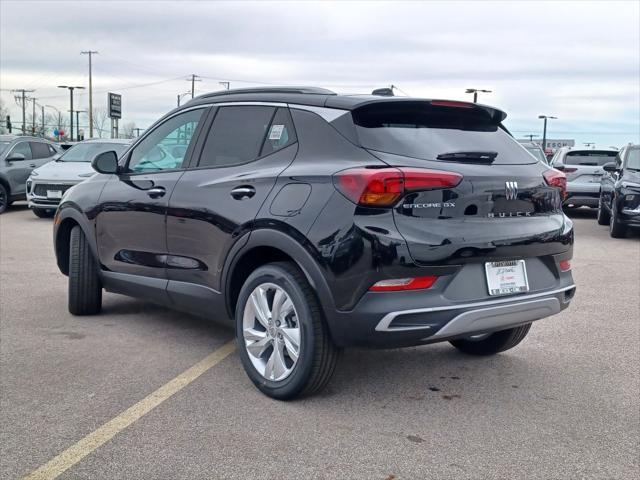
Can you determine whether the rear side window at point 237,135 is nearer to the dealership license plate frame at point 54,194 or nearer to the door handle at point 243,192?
the door handle at point 243,192

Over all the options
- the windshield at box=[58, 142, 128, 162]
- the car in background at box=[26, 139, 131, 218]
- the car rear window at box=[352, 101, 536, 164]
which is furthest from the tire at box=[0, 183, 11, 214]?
the car rear window at box=[352, 101, 536, 164]

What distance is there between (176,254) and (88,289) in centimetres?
145

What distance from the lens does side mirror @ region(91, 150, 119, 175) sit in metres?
5.54

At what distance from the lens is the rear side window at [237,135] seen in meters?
4.43

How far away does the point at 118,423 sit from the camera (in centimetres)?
369

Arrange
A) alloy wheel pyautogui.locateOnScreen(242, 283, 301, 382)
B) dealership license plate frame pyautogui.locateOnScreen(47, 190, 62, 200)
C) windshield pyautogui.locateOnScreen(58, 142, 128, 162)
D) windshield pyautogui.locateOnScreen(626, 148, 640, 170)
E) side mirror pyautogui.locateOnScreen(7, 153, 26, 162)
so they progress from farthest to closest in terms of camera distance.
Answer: side mirror pyautogui.locateOnScreen(7, 153, 26, 162) < windshield pyautogui.locateOnScreen(58, 142, 128, 162) < dealership license plate frame pyautogui.locateOnScreen(47, 190, 62, 200) < windshield pyautogui.locateOnScreen(626, 148, 640, 170) < alloy wheel pyautogui.locateOnScreen(242, 283, 301, 382)

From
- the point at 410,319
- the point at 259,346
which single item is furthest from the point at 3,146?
the point at 410,319

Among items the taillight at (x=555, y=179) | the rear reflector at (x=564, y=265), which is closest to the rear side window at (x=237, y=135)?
the taillight at (x=555, y=179)

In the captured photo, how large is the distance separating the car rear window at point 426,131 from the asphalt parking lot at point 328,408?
1.40 meters

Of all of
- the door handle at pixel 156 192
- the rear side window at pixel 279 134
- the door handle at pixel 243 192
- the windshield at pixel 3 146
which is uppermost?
the rear side window at pixel 279 134

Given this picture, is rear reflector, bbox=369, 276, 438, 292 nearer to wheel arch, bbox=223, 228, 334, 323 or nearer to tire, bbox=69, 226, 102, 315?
wheel arch, bbox=223, 228, 334, 323

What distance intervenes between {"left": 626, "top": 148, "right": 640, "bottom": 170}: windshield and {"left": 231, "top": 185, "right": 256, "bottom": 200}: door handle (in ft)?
33.0

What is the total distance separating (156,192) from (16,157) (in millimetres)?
12841

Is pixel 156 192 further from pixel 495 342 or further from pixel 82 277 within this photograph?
pixel 495 342
